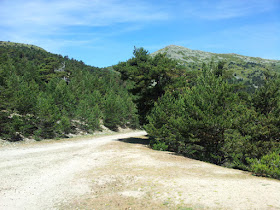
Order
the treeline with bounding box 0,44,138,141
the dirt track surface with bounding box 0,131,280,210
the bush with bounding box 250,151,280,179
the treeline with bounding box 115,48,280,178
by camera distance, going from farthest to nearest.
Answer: the treeline with bounding box 0,44,138,141, the treeline with bounding box 115,48,280,178, the bush with bounding box 250,151,280,179, the dirt track surface with bounding box 0,131,280,210

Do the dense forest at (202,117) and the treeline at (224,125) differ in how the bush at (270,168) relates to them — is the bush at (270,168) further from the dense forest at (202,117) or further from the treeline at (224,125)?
the treeline at (224,125)

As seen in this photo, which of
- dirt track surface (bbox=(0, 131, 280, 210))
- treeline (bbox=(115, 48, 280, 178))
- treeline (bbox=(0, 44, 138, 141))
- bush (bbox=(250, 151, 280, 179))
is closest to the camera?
dirt track surface (bbox=(0, 131, 280, 210))

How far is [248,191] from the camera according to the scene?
7.24 m

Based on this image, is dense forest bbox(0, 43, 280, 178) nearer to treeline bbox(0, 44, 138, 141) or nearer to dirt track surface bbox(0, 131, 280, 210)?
treeline bbox(0, 44, 138, 141)

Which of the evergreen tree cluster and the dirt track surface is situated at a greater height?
the evergreen tree cluster

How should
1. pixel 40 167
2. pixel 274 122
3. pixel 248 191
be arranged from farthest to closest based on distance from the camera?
pixel 274 122
pixel 40 167
pixel 248 191

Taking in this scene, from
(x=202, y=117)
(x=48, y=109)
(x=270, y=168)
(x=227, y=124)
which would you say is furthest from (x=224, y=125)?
(x=48, y=109)

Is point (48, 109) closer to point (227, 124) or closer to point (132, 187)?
point (132, 187)

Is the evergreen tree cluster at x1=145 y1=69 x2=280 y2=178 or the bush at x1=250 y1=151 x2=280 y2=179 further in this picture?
the evergreen tree cluster at x1=145 y1=69 x2=280 y2=178

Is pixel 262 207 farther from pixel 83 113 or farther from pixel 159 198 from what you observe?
pixel 83 113

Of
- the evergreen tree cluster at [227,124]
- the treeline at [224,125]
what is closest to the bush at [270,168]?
the treeline at [224,125]

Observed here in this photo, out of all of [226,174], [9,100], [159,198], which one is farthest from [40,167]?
[9,100]

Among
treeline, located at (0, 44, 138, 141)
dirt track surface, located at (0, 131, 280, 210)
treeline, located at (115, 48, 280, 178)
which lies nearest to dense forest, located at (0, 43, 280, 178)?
treeline, located at (115, 48, 280, 178)

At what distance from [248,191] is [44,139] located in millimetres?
26484
